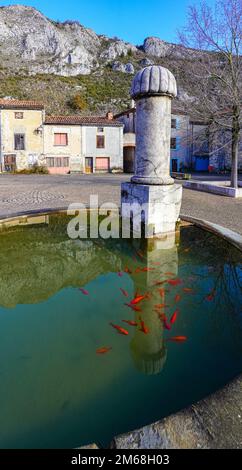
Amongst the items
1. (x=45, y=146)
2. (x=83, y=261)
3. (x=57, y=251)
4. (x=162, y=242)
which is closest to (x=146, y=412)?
(x=83, y=261)

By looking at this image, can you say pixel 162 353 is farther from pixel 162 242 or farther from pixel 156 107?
pixel 156 107

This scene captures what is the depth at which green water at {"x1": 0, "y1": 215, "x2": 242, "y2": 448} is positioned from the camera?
1.94 metres

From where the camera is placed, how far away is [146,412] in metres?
1.95

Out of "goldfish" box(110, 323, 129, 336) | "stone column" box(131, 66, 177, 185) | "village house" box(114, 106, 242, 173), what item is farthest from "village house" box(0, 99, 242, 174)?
"goldfish" box(110, 323, 129, 336)

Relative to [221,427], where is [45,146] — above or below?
above

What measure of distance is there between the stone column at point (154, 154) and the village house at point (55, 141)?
90.7ft

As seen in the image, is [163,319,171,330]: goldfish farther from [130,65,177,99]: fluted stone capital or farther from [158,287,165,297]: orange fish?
[130,65,177,99]: fluted stone capital

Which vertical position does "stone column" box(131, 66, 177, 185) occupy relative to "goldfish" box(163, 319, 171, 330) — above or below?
above

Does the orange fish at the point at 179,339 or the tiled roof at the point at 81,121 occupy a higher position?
the tiled roof at the point at 81,121

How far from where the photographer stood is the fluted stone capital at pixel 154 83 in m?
5.56

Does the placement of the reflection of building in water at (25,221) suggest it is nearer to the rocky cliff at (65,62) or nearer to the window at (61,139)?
the window at (61,139)

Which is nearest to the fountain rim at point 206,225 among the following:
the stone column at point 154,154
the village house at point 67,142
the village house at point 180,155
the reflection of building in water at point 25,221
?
the reflection of building in water at point 25,221

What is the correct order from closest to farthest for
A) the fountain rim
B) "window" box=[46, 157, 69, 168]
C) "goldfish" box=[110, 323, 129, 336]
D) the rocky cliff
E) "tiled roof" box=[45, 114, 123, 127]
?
"goldfish" box=[110, 323, 129, 336] < the fountain rim < "tiled roof" box=[45, 114, 123, 127] < "window" box=[46, 157, 69, 168] < the rocky cliff
